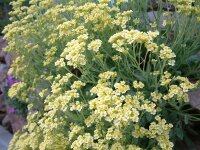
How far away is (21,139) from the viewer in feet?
9.72

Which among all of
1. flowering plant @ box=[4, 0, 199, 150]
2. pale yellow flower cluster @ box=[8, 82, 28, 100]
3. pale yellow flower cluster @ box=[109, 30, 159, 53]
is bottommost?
pale yellow flower cluster @ box=[8, 82, 28, 100]

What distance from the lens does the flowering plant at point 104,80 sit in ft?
6.63

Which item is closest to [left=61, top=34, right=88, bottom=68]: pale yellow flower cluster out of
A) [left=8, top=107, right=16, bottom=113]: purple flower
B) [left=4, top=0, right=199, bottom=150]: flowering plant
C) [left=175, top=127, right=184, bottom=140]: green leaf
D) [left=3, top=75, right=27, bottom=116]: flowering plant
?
[left=4, top=0, right=199, bottom=150]: flowering plant

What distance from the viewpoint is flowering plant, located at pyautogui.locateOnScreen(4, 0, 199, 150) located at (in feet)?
6.63

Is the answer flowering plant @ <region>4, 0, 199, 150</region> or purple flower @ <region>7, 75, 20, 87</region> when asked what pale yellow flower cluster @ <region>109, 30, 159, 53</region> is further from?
purple flower @ <region>7, 75, 20, 87</region>

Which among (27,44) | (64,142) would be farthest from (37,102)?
(64,142)

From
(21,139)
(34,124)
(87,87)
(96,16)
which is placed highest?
(96,16)

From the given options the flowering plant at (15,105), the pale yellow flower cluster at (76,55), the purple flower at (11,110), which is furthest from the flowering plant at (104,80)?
the purple flower at (11,110)

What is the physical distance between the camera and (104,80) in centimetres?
215

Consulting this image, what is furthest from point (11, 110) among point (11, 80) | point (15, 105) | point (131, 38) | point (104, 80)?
point (131, 38)

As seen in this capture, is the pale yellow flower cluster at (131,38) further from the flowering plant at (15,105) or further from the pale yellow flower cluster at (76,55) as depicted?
the flowering plant at (15,105)

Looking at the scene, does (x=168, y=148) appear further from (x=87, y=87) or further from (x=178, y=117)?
(x=87, y=87)

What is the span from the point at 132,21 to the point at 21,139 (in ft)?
4.23

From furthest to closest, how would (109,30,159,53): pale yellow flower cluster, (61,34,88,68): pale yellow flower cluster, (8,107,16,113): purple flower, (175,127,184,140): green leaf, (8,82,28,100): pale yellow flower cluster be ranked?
(8,107,16,113): purple flower < (8,82,28,100): pale yellow flower cluster < (175,127,184,140): green leaf < (61,34,88,68): pale yellow flower cluster < (109,30,159,53): pale yellow flower cluster
